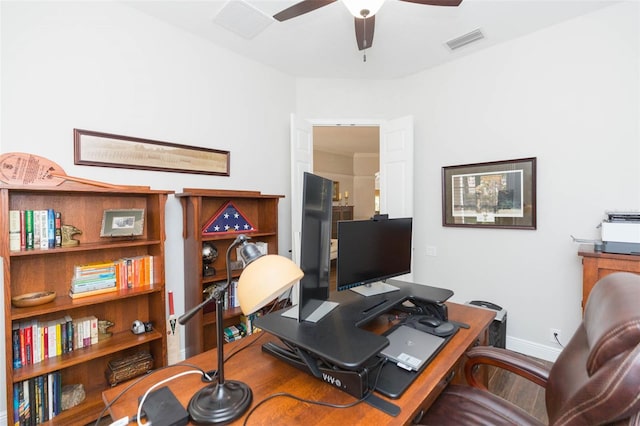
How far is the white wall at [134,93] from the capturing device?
186 cm

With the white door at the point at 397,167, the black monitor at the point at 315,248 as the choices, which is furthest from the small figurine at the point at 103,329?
the white door at the point at 397,167

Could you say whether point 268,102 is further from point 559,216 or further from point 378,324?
point 559,216

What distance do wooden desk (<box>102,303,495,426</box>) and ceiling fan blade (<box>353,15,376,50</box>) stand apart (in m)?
2.07

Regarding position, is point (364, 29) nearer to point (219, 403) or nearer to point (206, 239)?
point (206, 239)

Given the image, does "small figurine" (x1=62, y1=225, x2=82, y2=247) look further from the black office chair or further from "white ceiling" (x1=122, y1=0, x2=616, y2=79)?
the black office chair

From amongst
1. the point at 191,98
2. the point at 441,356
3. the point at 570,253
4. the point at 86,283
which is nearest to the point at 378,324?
the point at 441,356

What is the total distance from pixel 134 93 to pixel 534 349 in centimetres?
408

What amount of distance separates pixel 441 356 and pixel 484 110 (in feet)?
8.69

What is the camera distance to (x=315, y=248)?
1.13 m

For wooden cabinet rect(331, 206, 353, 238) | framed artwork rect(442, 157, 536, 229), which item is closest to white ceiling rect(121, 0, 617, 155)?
framed artwork rect(442, 157, 536, 229)

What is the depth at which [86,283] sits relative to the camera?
191 cm

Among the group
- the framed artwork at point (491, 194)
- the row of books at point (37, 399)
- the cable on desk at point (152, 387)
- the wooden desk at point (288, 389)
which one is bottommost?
the row of books at point (37, 399)

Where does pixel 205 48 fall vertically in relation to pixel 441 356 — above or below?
above

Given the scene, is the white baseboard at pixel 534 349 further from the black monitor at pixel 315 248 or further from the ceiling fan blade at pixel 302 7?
the ceiling fan blade at pixel 302 7
